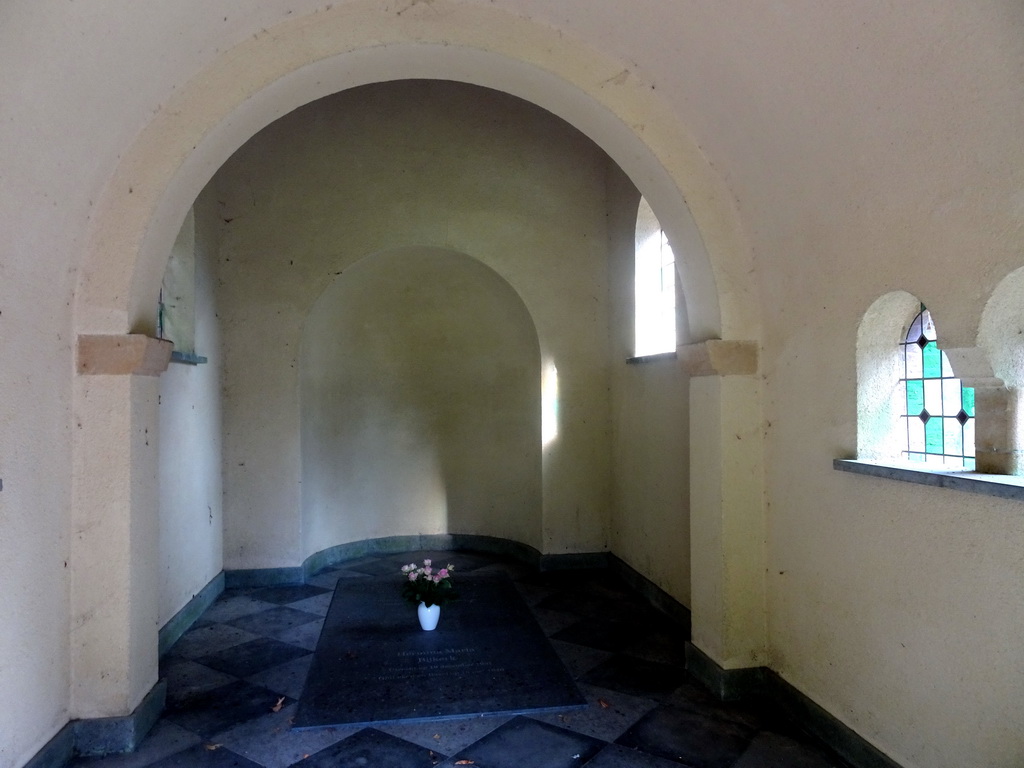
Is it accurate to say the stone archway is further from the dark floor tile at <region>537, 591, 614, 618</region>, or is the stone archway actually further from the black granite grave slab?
the dark floor tile at <region>537, 591, 614, 618</region>

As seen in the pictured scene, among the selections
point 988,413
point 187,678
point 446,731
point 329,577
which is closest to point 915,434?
point 988,413

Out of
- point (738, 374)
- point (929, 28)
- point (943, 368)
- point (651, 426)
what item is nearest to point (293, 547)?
point (651, 426)

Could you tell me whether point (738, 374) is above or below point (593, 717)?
above

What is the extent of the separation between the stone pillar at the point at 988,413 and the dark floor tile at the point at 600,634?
9.00ft

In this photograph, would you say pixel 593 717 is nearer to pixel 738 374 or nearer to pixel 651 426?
pixel 738 374

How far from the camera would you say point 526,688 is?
12.7 ft

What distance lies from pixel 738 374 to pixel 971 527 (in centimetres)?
151

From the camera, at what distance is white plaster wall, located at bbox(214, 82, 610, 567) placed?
6.02m

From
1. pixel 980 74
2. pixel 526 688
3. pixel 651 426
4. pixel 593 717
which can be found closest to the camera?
pixel 980 74

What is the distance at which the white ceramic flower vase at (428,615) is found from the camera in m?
4.78

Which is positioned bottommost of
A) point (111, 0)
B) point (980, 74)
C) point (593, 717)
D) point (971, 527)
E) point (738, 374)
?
point (593, 717)

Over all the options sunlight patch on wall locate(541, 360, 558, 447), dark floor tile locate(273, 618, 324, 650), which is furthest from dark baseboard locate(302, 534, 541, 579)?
dark floor tile locate(273, 618, 324, 650)

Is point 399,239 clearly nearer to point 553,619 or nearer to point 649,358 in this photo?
point 649,358

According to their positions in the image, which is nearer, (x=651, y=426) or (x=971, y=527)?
(x=971, y=527)
